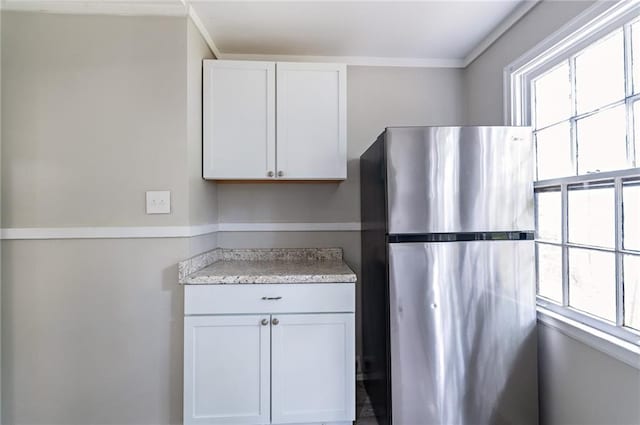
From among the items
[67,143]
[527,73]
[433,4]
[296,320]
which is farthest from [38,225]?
[527,73]

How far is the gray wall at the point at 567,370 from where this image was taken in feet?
3.73

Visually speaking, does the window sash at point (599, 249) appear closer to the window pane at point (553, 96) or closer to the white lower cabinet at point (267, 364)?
the window pane at point (553, 96)

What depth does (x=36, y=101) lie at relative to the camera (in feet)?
5.14

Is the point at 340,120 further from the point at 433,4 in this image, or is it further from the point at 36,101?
the point at 36,101

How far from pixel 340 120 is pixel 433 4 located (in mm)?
782

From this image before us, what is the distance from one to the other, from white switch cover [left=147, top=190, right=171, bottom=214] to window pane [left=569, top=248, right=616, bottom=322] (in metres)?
2.02

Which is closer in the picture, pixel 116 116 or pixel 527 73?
pixel 116 116

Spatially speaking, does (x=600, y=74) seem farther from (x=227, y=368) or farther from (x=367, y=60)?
(x=227, y=368)

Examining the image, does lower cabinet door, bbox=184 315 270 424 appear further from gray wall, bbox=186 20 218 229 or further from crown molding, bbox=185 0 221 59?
crown molding, bbox=185 0 221 59

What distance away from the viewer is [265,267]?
186cm

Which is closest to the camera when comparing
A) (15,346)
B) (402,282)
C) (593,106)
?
(593,106)

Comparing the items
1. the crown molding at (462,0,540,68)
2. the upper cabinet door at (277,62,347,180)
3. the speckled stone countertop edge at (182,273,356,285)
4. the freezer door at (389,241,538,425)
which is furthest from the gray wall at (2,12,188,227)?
the crown molding at (462,0,540,68)

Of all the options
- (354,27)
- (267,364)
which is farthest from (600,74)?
(267,364)

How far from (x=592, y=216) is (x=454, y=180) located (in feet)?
1.91
